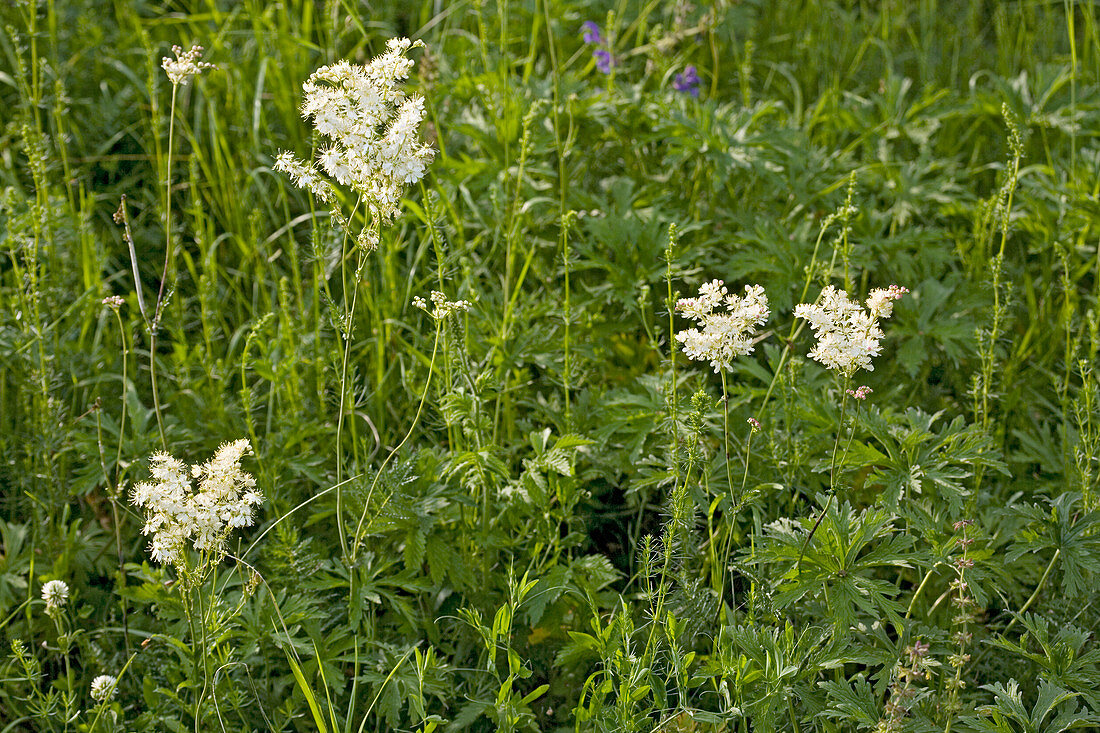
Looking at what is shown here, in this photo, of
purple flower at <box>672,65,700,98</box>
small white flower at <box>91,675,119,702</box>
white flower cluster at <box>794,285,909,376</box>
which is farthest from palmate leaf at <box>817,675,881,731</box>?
purple flower at <box>672,65,700,98</box>

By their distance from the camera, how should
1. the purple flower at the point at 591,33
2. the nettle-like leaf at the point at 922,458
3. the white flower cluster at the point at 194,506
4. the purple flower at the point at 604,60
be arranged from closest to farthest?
1. the white flower cluster at the point at 194,506
2. the nettle-like leaf at the point at 922,458
3. the purple flower at the point at 604,60
4. the purple flower at the point at 591,33

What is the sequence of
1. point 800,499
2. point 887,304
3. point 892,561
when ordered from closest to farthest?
point 887,304, point 892,561, point 800,499

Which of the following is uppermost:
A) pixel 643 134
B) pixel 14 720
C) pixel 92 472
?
pixel 643 134

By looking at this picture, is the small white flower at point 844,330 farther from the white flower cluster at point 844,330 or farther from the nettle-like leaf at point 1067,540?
the nettle-like leaf at point 1067,540

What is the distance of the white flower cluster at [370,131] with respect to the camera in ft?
5.19

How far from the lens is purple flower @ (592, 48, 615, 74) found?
3.20 m

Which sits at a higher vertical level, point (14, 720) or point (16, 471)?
point (16, 471)

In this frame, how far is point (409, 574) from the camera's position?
1976mm

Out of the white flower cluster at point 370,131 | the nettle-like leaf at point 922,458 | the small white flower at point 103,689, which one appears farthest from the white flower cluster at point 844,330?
the small white flower at point 103,689

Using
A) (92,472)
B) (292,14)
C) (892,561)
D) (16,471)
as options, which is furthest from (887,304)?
(292,14)

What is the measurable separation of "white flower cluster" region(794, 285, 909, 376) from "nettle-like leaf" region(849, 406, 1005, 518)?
43 cm

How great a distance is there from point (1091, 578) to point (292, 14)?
3.27 meters

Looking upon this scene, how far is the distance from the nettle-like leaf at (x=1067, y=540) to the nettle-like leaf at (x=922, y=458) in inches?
4.9

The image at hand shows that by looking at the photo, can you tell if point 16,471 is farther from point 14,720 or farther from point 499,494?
point 499,494
